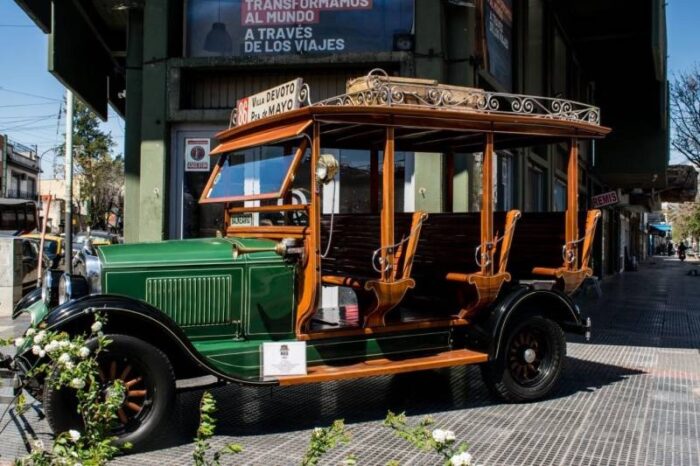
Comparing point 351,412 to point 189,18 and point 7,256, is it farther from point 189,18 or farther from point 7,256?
point 7,256

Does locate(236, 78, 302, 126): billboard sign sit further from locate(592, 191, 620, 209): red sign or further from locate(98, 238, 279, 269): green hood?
locate(592, 191, 620, 209): red sign

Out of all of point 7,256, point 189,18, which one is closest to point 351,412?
point 189,18

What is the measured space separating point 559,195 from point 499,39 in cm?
687

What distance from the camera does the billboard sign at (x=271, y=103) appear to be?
5344mm

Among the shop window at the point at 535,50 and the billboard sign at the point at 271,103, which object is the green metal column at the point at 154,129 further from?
the shop window at the point at 535,50

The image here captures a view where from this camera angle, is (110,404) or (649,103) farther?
(649,103)

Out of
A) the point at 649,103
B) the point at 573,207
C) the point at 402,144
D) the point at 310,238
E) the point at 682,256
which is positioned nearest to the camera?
the point at 310,238

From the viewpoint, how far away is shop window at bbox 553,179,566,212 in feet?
58.1

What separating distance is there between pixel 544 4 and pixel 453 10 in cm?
655

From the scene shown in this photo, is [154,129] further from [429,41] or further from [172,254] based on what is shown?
[172,254]

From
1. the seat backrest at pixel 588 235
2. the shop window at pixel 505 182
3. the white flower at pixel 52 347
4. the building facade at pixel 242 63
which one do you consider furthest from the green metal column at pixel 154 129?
the white flower at pixel 52 347

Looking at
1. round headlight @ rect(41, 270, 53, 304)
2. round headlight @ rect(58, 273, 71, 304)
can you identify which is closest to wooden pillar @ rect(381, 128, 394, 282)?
round headlight @ rect(58, 273, 71, 304)

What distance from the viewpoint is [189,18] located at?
11.3 metres

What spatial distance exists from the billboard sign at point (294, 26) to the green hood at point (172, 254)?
20.0 ft
